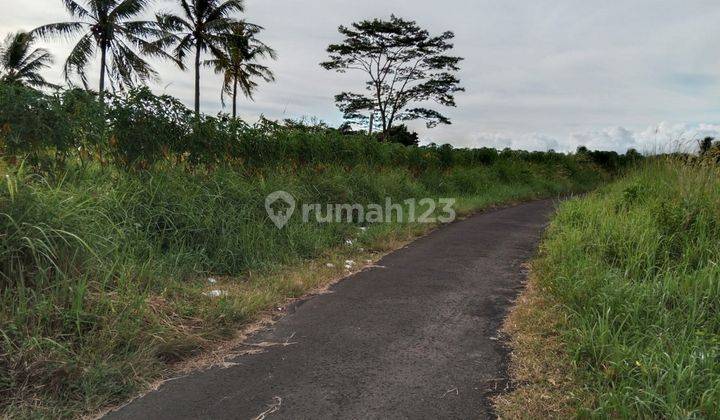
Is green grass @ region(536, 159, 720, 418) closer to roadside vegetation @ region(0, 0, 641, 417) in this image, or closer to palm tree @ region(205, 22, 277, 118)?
roadside vegetation @ region(0, 0, 641, 417)

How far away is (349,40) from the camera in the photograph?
23.9 m

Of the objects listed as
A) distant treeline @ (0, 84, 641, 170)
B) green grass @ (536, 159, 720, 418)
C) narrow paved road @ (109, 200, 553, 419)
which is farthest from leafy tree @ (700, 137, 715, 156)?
narrow paved road @ (109, 200, 553, 419)

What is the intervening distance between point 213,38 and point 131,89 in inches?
723

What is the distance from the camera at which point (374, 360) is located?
296 cm

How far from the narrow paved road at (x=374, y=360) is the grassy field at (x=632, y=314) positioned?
0.90 ft

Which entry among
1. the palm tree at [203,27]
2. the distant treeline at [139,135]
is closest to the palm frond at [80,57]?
the palm tree at [203,27]

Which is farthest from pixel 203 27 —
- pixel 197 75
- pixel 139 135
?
pixel 139 135

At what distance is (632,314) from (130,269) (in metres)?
3.61

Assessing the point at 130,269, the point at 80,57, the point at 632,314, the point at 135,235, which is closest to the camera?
the point at 632,314

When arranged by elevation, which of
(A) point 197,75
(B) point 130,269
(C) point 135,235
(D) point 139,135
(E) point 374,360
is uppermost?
(A) point 197,75

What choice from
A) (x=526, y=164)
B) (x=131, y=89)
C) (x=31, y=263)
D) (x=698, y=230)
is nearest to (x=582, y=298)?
(x=698, y=230)

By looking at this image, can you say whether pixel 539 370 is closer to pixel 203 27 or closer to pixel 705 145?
pixel 705 145

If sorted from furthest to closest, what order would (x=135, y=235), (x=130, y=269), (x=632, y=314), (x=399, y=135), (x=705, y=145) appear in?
(x=399, y=135)
(x=705, y=145)
(x=135, y=235)
(x=130, y=269)
(x=632, y=314)

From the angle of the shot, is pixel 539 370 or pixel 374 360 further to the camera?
pixel 374 360
